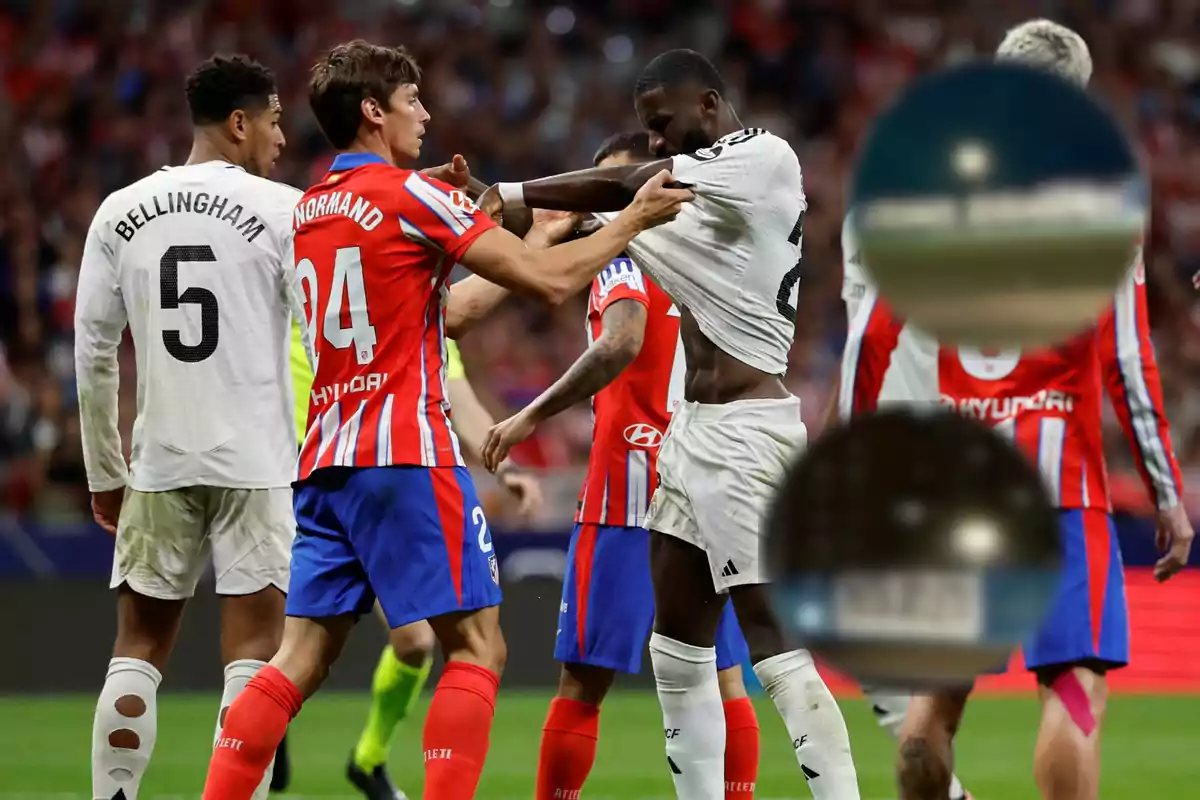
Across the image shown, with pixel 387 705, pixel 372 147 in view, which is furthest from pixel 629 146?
pixel 387 705

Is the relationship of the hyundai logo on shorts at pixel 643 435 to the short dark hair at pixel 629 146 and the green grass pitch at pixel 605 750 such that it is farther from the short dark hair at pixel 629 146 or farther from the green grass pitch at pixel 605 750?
the green grass pitch at pixel 605 750

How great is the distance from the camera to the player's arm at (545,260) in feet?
13.0

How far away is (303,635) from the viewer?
13.9 feet

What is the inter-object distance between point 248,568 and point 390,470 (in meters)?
1.14

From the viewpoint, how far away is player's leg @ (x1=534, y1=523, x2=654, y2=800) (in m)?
5.15

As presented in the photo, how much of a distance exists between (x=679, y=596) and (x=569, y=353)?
9.76 meters

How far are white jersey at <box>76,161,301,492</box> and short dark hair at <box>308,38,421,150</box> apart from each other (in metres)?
0.75

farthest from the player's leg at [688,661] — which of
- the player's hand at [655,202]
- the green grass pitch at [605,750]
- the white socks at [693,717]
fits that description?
the green grass pitch at [605,750]

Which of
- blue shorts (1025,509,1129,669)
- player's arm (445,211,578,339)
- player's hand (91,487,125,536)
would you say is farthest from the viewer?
player's hand (91,487,125,536)

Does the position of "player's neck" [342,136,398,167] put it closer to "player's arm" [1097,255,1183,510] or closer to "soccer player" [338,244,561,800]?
"soccer player" [338,244,561,800]

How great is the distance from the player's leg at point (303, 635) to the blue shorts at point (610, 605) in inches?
42.5

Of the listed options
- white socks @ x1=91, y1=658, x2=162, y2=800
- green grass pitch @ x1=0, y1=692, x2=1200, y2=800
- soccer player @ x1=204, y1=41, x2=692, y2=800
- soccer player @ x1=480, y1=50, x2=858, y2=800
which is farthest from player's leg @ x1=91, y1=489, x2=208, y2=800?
green grass pitch @ x1=0, y1=692, x2=1200, y2=800

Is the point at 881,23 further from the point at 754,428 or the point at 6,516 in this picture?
the point at 754,428

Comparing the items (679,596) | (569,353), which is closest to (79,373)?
(679,596)
